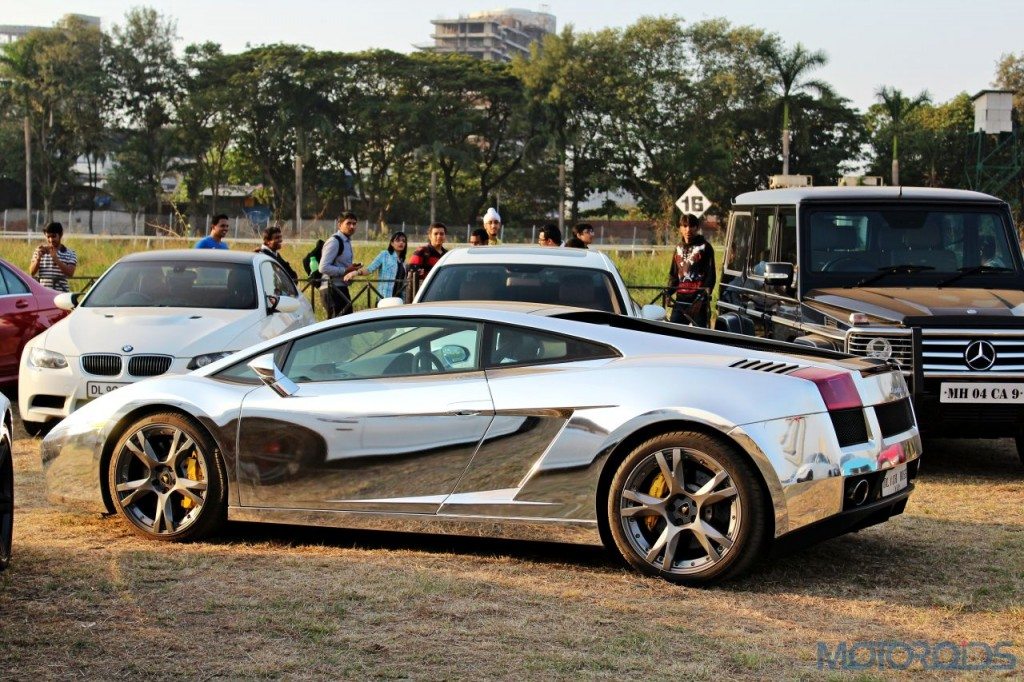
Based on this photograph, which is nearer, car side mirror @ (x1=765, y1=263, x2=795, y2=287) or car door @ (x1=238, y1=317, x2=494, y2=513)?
car door @ (x1=238, y1=317, x2=494, y2=513)

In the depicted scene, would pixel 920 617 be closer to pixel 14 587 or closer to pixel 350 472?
pixel 350 472

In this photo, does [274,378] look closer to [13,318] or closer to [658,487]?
[658,487]

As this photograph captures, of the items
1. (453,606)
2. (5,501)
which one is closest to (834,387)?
(453,606)

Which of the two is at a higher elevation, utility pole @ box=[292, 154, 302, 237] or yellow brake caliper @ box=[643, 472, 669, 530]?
utility pole @ box=[292, 154, 302, 237]

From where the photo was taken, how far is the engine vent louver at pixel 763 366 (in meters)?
6.34

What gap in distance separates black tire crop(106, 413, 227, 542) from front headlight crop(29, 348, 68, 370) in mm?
3974

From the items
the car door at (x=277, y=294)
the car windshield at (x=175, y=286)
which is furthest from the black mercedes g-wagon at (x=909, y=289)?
the car windshield at (x=175, y=286)

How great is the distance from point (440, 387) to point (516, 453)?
1.68 ft

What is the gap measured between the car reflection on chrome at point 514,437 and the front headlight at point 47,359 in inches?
142

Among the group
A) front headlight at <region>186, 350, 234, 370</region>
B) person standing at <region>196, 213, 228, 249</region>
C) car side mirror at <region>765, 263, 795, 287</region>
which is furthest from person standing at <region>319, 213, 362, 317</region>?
car side mirror at <region>765, 263, 795, 287</region>

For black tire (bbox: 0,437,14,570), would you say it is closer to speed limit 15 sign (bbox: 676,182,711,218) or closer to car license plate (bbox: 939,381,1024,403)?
car license plate (bbox: 939,381,1024,403)

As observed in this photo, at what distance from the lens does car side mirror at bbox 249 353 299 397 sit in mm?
7008

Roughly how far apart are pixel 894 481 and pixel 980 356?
3.48 metres

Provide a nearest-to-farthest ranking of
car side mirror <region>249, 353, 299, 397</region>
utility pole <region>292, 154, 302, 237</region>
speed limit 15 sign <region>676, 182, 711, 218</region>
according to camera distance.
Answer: car side mirror <region>249, 353, 299, 397</region> → speed limit 15 sign <region>676, 182, 711, 218</region> → utility pole <region>292, 154, 302, 237</region>
